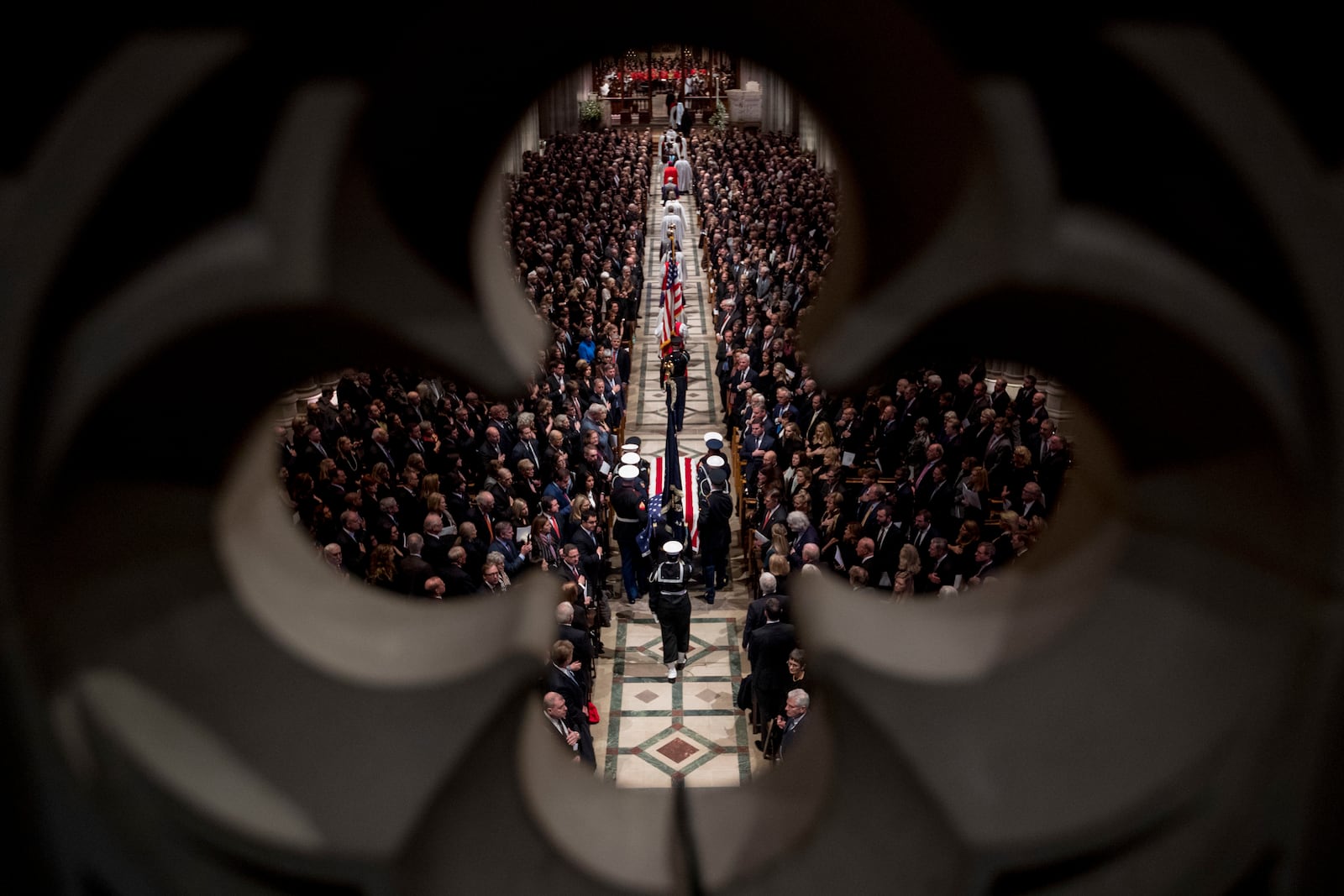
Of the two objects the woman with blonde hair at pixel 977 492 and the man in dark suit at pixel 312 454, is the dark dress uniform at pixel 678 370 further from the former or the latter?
the woman with blonde hair at pixel 977 492

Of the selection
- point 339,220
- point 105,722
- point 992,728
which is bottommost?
point 992,728

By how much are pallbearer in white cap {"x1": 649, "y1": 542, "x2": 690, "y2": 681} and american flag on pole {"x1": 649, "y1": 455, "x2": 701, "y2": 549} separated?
163 centimetres

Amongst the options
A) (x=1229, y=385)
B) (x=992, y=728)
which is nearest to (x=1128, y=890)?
(x=992, y=728)

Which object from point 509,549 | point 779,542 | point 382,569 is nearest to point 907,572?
point 779,542

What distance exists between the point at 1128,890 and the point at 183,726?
1.91 meters

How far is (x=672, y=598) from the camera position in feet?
33.9

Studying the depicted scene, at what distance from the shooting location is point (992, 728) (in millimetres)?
2201

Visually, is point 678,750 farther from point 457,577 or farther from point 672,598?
point 457,577

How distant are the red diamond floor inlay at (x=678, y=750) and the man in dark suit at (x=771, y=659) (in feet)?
2.37

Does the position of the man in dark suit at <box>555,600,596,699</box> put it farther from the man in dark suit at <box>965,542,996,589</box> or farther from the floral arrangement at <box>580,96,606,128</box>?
the floral arrangement at <box>580,96,606,128</box>

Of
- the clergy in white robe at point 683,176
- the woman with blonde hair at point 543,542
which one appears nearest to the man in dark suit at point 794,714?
the woman with blonde hair at point 543,542

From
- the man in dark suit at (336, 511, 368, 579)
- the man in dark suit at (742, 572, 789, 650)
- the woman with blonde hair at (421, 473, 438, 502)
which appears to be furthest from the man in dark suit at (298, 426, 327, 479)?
the man in dark suit at (742, 572, 789, 650)

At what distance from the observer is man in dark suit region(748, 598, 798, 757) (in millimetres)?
8945

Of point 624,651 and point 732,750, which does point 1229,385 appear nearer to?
point 732,750
